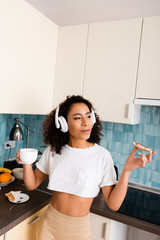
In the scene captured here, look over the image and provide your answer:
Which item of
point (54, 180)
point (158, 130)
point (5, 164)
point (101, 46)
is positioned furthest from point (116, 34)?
point (5, 164)

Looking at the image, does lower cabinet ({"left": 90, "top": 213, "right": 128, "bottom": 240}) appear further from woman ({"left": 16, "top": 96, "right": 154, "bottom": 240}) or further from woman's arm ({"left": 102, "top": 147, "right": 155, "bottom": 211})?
woman's arm ({"left": 102, "top": 147, "right": 155, "bottom": 211})

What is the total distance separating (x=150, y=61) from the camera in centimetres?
146

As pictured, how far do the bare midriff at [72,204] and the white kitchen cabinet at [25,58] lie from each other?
0.67 metres

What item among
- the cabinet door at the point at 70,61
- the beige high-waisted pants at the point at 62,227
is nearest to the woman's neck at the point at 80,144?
the beige high-waisted pants at the point at 62,227

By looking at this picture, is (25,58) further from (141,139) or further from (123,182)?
(141,139)

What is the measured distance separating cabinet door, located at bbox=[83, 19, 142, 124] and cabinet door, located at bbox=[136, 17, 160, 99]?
4cm

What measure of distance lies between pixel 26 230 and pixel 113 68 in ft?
4.10

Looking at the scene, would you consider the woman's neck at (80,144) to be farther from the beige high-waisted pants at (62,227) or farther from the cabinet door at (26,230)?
the cabinet door at (26,230)

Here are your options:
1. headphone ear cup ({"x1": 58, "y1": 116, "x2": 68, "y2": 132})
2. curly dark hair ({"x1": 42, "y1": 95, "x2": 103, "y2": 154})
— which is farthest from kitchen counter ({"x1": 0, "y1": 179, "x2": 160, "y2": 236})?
headphone ear cup ({"x1": 58, "y1": 116, "x2": 68, "y2": 132})

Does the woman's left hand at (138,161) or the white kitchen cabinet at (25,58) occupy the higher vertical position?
the white kitchen cabinet at (25,58)

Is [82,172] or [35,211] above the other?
[82,172]

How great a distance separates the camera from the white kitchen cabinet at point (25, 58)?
1.29 metres

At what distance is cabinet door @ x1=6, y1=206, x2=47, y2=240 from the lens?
111 centimetres

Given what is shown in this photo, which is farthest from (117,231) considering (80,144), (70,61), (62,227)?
(70,61)
